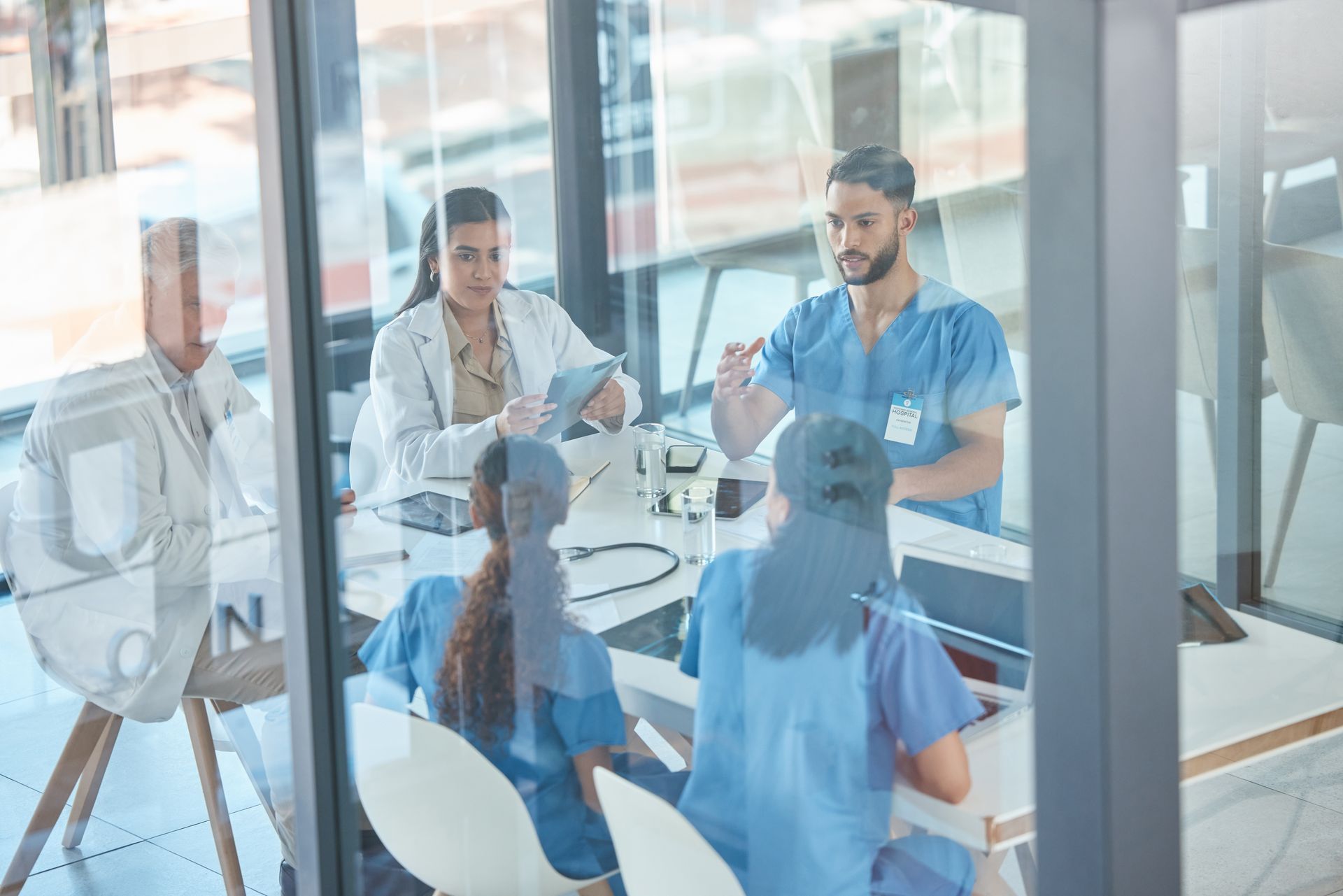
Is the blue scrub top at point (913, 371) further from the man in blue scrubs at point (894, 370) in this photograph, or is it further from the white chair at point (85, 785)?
the white chair at point (85, 785)

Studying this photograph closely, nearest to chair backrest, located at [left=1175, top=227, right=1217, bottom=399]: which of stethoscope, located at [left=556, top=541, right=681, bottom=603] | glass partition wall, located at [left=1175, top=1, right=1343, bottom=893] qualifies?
glass partition wall, located at [left=1175, top=1, right=1343, bottom=893]

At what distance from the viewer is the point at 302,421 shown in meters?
1.30

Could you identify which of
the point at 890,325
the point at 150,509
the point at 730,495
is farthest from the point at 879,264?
the point at 150,509

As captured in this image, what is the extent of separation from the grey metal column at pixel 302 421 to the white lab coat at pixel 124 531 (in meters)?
0.40

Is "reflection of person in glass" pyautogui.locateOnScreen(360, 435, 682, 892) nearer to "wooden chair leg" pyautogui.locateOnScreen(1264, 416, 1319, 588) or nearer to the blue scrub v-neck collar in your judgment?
the blue scrub v-neck collar

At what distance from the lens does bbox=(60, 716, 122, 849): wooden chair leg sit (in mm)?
2041

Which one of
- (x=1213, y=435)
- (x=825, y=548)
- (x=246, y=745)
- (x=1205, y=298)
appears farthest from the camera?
(x=1205, y=298)

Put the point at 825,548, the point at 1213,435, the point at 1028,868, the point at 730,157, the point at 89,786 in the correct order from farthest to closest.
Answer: the point at 730,157, the point at 1213,435, the point at 89,786, the point at 825,548, the point at 1028,868

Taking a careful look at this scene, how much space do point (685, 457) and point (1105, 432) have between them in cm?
121

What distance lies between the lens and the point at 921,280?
159 cm

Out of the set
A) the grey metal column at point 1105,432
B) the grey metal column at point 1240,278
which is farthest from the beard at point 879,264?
the grey metal column at point 1240,278

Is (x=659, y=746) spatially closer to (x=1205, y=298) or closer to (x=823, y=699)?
(x=823, y=699)

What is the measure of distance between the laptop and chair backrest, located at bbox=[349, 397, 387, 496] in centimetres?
62

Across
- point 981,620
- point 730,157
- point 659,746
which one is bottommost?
point 659,746
